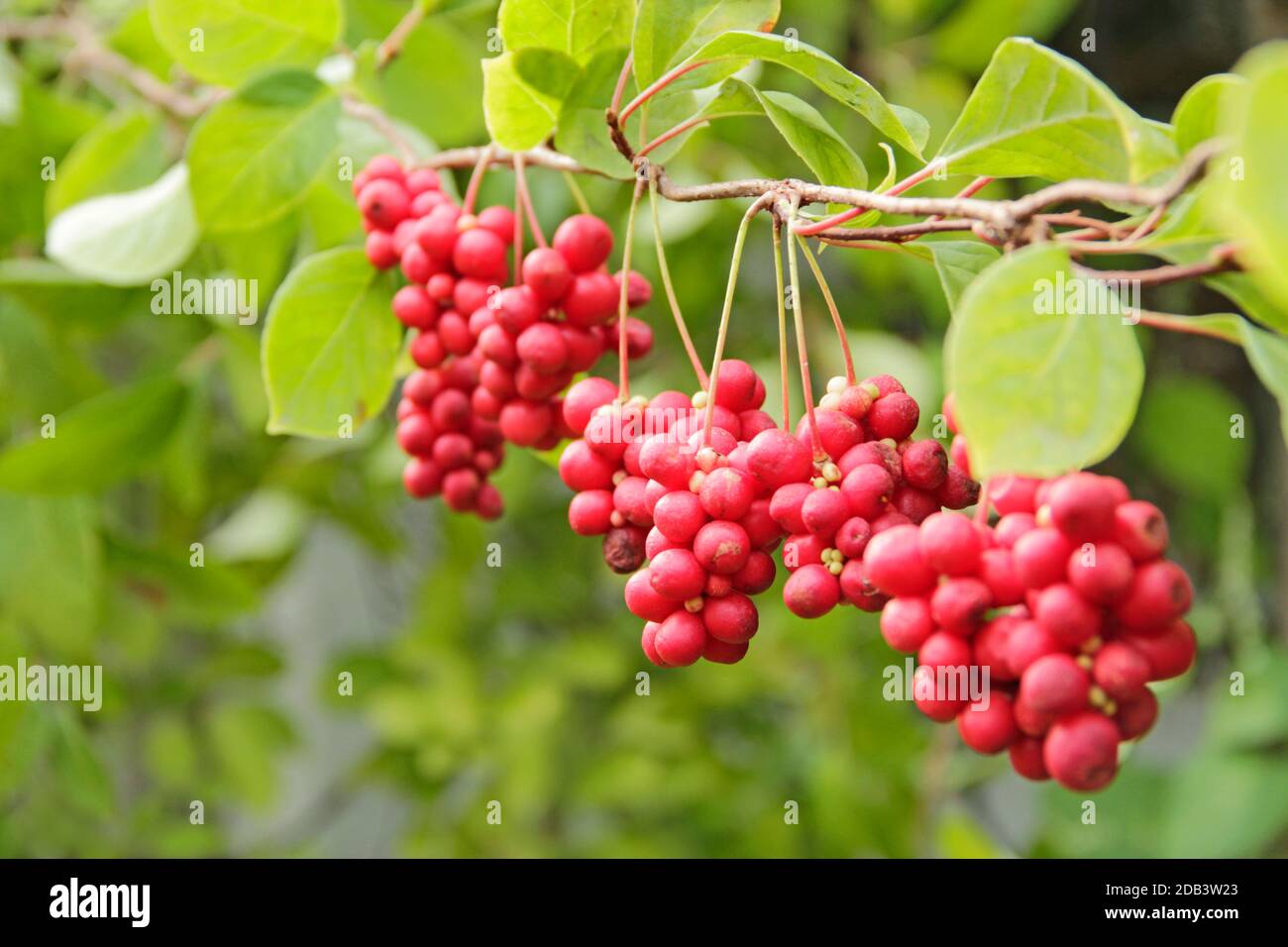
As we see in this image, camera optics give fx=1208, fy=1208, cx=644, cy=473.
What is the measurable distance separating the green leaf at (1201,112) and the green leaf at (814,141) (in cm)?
13

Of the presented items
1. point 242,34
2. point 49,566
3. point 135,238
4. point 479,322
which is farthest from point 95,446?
point 479,322

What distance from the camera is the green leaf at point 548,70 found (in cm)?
45

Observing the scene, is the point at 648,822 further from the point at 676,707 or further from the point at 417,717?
the point at 417,717

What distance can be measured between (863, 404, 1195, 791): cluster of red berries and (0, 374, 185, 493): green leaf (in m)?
Result: 0.67

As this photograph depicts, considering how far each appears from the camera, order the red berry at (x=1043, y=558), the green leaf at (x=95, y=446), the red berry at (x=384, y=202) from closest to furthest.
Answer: the red berry at (x=1043, y=558) → the red berry at (x=384, y=202) → the green leaf at (x=95, y=446)

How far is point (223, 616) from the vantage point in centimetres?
107

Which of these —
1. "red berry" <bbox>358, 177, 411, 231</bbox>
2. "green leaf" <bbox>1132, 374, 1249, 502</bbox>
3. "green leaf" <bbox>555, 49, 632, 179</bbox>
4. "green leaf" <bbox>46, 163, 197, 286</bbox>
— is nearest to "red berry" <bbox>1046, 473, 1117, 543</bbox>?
"green leaf" <bbox>555, 49, 632, 179</bbox>

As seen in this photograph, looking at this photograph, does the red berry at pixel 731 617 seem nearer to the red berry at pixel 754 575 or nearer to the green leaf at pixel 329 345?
the red berry at pixel 754 575

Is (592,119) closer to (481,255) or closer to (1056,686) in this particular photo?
(481,255)

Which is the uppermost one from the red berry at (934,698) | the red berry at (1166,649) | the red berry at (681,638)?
the red berry at (681,638)

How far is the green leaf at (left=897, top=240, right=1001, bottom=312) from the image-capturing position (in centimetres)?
46

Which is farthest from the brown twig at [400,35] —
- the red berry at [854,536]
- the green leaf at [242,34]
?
the red berry at [854,536]

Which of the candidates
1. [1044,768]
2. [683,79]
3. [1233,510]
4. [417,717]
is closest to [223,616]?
[417,717]

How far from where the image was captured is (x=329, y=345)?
59 cm
